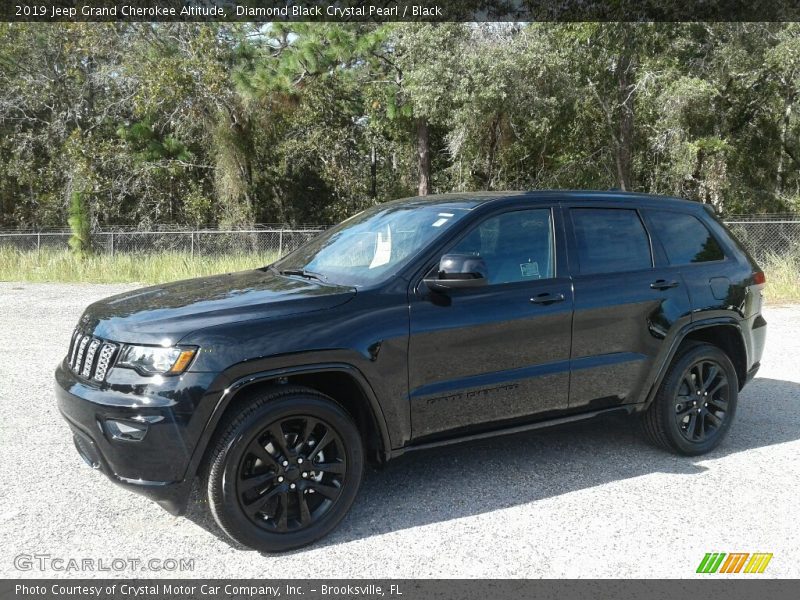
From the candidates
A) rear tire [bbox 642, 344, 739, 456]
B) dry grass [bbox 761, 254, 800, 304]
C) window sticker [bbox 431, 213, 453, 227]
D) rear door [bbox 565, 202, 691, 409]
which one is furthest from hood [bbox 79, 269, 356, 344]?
dry grass [bbox 761, 254, 800, 304]

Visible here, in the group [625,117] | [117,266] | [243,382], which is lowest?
[117,266]

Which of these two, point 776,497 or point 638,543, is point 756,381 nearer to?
point 776,497

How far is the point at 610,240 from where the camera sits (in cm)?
507

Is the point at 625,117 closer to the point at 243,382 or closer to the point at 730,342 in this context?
the point at 730,342

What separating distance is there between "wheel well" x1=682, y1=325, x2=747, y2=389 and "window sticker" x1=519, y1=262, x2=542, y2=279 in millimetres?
1563

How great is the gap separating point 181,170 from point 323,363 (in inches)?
994

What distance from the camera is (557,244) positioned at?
190 inches

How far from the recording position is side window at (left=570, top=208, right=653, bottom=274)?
4922 mm

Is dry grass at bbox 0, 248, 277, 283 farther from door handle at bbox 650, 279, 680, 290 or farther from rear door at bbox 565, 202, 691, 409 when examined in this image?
door handle at bbox 650, 279, 680, 290

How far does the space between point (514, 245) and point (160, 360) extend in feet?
7.45

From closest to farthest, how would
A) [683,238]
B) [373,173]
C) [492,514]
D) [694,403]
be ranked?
[492,514] < [694,403] < [683,238] < [373,173]

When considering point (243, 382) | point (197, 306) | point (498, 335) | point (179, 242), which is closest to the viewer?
point (243, 382)

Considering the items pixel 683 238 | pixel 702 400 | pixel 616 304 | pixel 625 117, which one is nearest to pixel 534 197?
pixel 616 304
